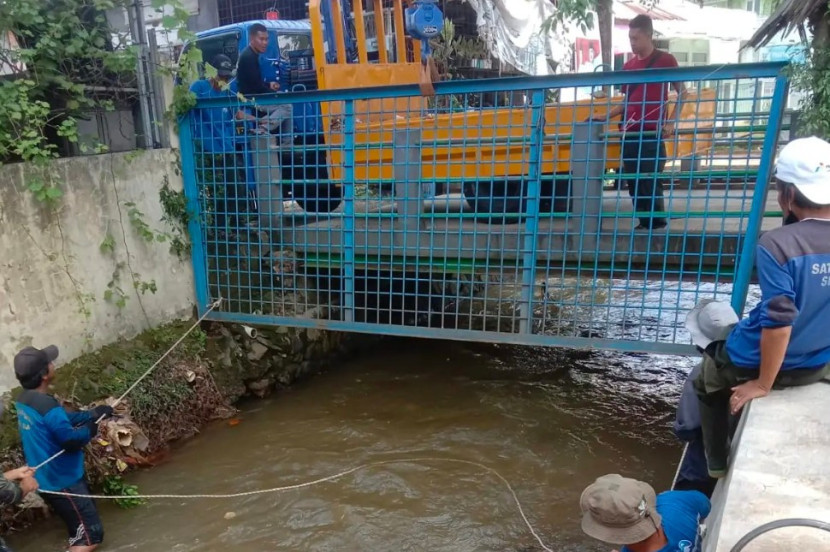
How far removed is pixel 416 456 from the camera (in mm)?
5043

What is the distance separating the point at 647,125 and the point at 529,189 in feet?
4.37

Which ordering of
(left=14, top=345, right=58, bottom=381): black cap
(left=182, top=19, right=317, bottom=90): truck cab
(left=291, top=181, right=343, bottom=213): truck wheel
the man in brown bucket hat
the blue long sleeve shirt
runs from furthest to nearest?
1. (left=182, top=19, right=317, bottom=90): truck cab
2. (left=291, top=181, right=343, bottom=213): truck wheel
3. (left=14, top=345, right=58, bottom=381): black cap
4. the blue long sleeve shirt
5. the man in brown bucket hat

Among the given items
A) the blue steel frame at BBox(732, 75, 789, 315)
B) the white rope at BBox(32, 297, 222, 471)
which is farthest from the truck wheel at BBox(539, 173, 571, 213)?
the white rope at BBox(32, 297, 222, 471)

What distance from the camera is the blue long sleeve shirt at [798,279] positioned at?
92.8 inches

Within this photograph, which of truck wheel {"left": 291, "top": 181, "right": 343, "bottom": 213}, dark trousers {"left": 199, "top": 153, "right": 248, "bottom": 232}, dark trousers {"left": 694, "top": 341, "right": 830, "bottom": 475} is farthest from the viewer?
truck wheel {"left": 291, "top": 181, "right": 343, "bottom": 213}

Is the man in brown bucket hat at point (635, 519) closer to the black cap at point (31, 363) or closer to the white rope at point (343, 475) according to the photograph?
the white rope at point (343, 475)

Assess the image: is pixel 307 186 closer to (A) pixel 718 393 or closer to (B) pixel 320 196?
(B) pixel 320 196

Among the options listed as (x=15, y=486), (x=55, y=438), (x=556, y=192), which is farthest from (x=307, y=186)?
(x=15, y=486)

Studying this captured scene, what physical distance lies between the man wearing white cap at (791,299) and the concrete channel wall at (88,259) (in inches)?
172

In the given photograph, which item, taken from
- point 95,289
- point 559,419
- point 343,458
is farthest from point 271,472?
A: point 559,419

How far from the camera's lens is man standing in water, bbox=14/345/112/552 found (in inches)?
138

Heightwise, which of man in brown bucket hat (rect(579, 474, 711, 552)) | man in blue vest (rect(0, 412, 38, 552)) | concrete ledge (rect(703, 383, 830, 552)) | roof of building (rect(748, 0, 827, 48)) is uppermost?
roof of building (rect(748, 0, 827, 48))

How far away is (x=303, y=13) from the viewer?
43.1ft

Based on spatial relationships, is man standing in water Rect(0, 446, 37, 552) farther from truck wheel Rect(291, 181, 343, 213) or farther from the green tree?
truck wheel Rect(291, 181, 343, 213)
